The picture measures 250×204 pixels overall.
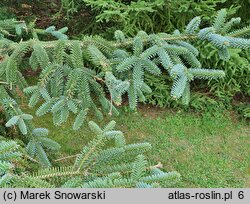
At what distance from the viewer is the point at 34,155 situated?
2.70 meters

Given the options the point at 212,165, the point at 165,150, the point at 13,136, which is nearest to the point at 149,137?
the point at 165,150

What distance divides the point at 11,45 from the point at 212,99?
10.8 ft

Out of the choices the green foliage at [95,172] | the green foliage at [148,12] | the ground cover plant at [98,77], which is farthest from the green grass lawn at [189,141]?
the green foliage at [95,172]

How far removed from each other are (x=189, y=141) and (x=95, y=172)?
10.7 feet

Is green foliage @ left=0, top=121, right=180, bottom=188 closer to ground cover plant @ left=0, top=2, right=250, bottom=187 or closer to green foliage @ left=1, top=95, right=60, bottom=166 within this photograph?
ground cover plant @ left=0, top=2, right=250, bottom=187

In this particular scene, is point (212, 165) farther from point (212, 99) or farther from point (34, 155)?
point (34, 155)

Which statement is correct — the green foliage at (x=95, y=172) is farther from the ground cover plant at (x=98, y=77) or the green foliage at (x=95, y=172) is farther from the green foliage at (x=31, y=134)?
the green foliage at (x=31, y=134)

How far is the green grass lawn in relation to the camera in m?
4.56

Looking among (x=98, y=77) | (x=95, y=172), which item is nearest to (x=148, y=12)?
(x=98, y=77)

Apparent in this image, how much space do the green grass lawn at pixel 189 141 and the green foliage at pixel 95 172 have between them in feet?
8.28

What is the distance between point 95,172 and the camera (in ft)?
6.41

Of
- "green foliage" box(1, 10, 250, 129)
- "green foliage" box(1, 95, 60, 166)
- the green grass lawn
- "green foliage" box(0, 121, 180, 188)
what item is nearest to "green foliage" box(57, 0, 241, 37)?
the green grass lawn

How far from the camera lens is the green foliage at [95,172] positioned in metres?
1.68

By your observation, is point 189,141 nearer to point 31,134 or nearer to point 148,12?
point 148,12
